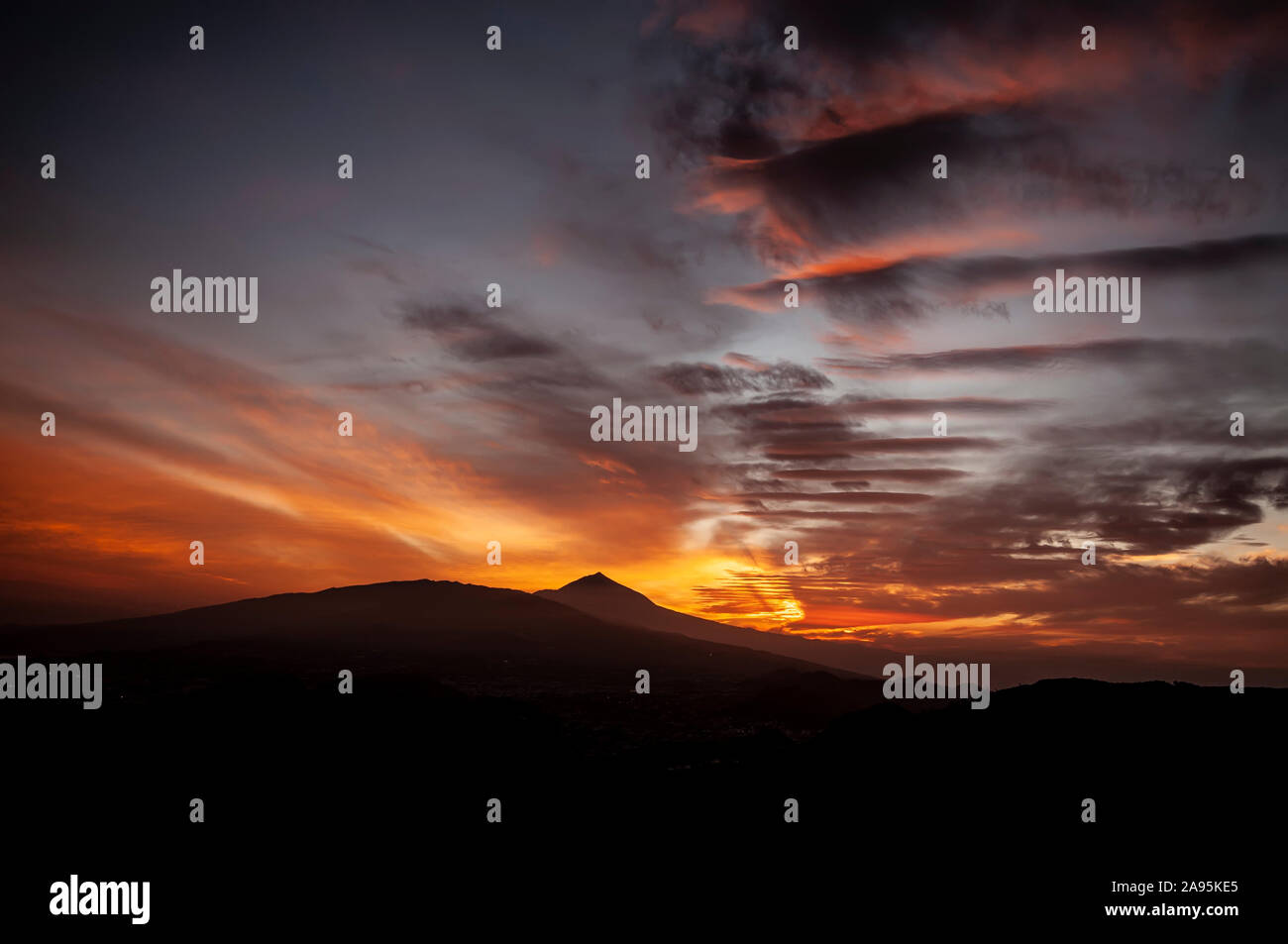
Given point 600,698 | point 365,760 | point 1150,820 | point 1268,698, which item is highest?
point 1268,698

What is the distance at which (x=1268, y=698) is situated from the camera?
49.1 meters

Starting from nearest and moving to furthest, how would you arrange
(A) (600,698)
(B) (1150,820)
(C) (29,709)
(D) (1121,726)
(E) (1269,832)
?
(E) (1269,832) → (B) (1150,820) → (D) (1121,726) → (C) (29,709) → (A) (600,698)

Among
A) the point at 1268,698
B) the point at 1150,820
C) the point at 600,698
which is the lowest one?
the point at 600,698

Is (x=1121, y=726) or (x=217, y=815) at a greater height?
(x=1121, y=726)

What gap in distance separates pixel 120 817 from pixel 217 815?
245 inches

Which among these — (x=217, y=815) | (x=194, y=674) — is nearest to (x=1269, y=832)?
(x=217, y=815)
